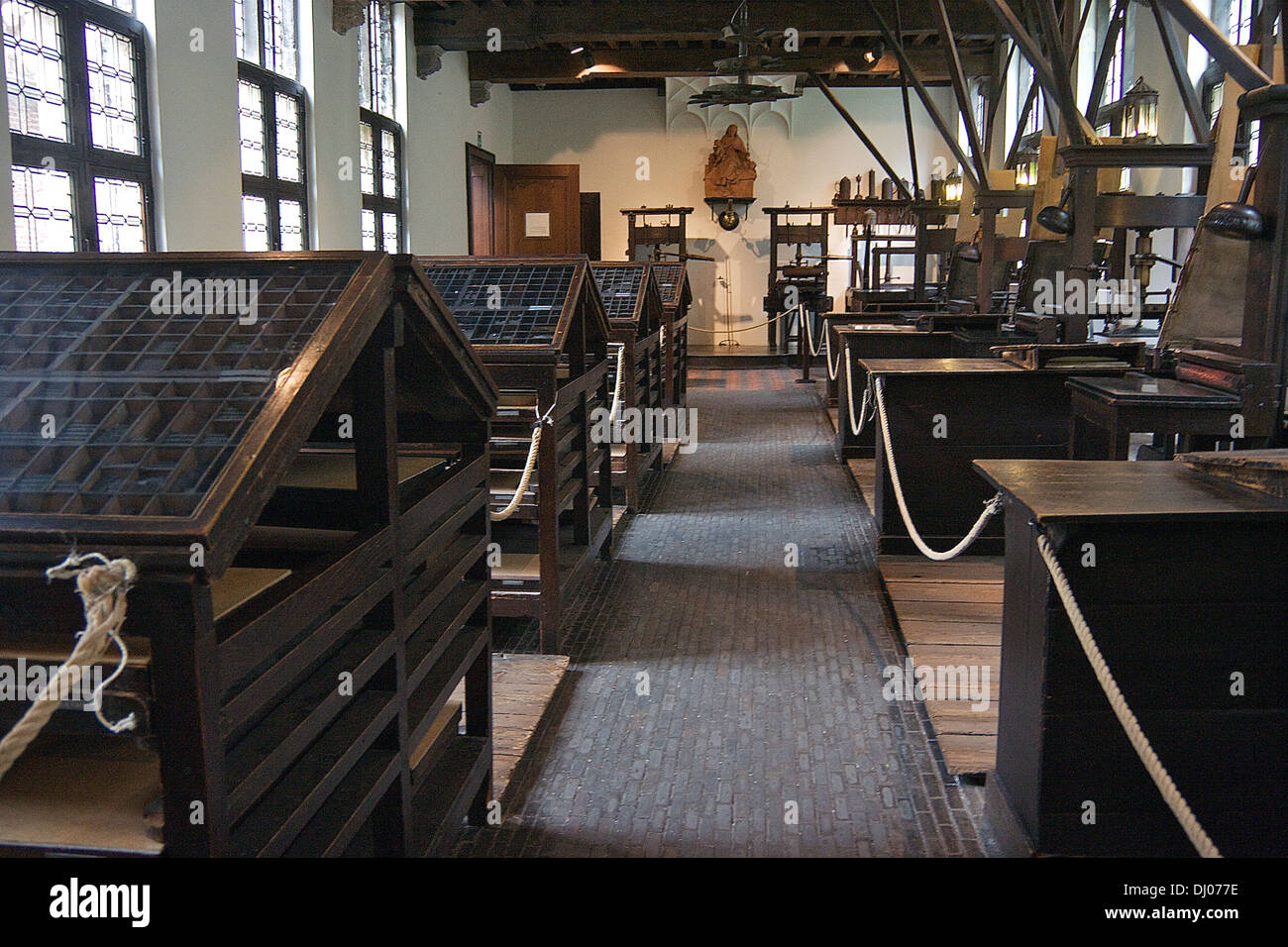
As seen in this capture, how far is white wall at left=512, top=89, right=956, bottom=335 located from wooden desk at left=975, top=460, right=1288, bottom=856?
13.9m

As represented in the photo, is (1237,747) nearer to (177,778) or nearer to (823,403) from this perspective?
(177,778)

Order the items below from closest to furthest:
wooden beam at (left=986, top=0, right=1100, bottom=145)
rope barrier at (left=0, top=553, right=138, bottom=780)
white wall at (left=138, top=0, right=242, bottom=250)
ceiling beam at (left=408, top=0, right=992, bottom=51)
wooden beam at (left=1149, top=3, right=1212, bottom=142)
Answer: rope barrier at (left=0, top=553, right=138, bottom=780) < wooden beam at (left=986, top=0, right=1100, bottom=145) < white wall at (left=138, top=0, right=242, bottom=250) < wooden beam at (left=1149, top=3, right=1212, bottom=142) < ceiling beam at (left=408, top=0, right=992, bottom=51)

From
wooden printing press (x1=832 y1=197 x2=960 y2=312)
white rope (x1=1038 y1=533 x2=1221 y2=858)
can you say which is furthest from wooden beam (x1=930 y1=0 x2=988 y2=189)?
white rope (x1=1038 y1=533 x2=1221 y2=858)

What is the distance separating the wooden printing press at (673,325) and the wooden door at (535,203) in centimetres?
514

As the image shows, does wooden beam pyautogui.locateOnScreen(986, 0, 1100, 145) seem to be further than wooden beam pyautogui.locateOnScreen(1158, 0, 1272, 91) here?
Yes

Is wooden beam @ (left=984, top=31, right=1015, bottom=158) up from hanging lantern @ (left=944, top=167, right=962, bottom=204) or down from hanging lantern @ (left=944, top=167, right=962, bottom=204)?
up

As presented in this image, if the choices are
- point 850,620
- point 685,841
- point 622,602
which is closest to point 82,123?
point 622,602

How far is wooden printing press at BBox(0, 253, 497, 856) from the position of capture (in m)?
1.16

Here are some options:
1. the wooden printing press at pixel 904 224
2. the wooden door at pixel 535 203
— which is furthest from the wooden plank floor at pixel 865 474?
the wooden door at pixel 535 203

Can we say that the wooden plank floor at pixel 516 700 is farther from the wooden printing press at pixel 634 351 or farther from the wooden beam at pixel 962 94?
the wooden beam at pixel 962 94

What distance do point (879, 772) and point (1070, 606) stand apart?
104cm

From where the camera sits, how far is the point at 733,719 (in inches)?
124

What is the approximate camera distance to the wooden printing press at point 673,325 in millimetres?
7457

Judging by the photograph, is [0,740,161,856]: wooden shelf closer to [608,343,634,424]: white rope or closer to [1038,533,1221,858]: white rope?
[1038,533,1221,858]: white rope
